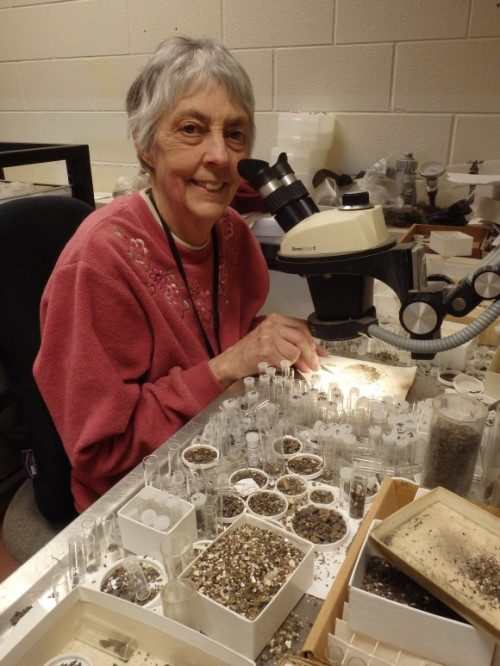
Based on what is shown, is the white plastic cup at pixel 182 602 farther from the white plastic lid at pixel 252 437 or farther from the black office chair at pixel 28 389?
the black office chair at pixel 28 389

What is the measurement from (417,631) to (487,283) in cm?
46

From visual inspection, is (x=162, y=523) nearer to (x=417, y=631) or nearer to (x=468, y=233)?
(x=417, y=631)

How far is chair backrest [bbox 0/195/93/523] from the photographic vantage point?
1198 mm

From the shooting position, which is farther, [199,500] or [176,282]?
[176,282]

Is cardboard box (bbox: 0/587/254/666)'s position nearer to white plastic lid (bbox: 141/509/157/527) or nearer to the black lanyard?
white plastic lid (bbox: 141/509/157/527)

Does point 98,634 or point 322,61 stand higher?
point 322,61

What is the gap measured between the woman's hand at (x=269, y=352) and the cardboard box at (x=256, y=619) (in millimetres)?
524

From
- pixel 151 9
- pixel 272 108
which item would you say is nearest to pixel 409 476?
pixel 272 108

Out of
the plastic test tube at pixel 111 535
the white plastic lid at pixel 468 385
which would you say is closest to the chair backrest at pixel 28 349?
the plastic test tube at pixel 111 535

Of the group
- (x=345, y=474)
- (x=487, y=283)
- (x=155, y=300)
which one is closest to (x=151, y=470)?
(x=345, y=474)

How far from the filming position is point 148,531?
2.39 feet

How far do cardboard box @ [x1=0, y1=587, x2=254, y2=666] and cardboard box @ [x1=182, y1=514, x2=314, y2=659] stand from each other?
0.04 meters

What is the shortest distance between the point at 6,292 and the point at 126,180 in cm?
151

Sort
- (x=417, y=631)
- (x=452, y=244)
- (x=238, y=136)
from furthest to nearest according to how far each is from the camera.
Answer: (x=452, y=244), (x=238, y=136), (x=417, y=631)
